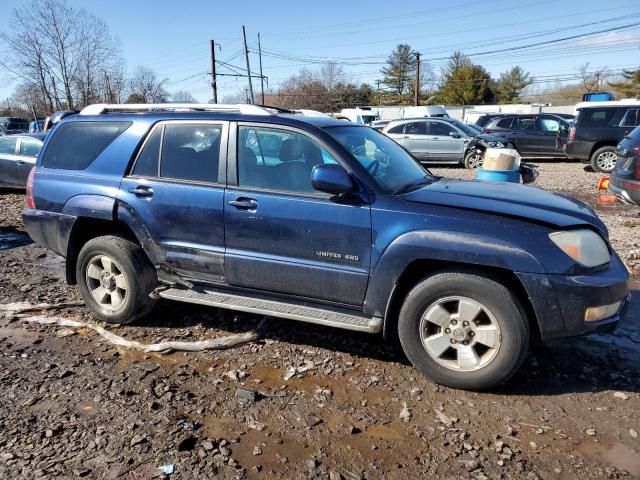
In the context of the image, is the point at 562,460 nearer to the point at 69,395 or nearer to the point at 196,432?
the point at 196,432

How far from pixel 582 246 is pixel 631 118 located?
13292mm

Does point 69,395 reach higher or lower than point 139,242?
lower

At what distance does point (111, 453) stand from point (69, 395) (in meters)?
0.79

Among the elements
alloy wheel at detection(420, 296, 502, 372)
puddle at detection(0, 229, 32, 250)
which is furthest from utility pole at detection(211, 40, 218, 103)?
alloy wheel at detection(420, 296, 502, 372)

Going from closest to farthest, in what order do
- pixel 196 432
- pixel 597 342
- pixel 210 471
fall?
pixel 210 471 → pixel 196 432 → pixel 597 342

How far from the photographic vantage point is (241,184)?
379 cm

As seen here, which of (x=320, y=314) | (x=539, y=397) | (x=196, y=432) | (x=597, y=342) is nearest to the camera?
(x=196, y=432)

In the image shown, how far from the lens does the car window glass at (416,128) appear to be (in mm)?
16094

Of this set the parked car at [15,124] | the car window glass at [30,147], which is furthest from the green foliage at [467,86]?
the car window glass at [30,147]

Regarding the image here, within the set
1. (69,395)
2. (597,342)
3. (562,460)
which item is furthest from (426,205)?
(69,395)

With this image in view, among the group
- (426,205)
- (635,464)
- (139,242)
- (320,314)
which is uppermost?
(426,205)

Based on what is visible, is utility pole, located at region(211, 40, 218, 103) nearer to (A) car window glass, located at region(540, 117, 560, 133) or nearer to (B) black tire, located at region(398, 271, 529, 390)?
(A) car window glass, located at region(540, 117, 560, 133)

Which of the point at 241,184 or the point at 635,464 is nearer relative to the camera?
the point at 635,464

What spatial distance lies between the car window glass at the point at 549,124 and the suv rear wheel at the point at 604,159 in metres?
2.77
